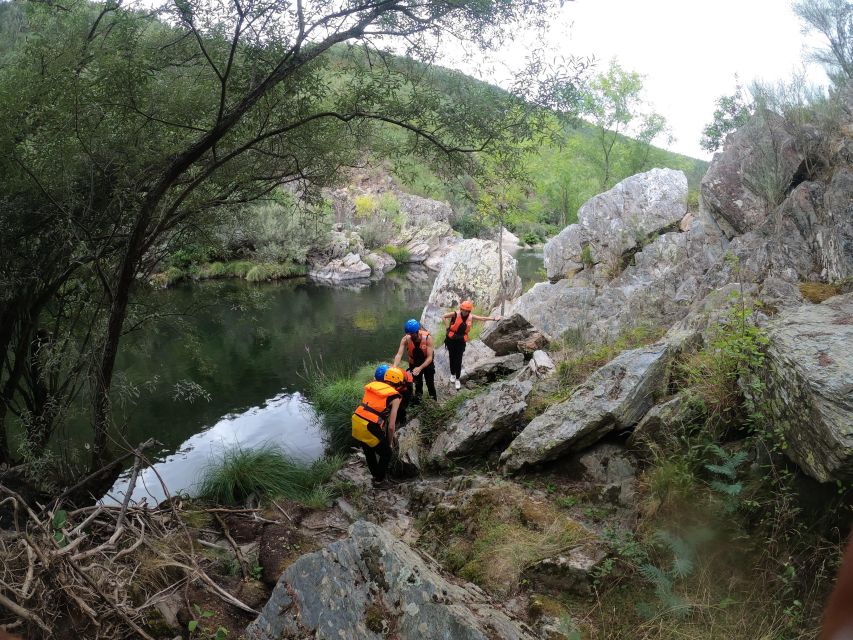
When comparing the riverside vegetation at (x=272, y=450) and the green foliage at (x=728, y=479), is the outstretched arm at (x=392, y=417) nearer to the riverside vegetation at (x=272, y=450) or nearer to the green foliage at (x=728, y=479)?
the riverside vegetation at (x=272, y=450)

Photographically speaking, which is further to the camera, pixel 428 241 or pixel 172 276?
pixel 428 241

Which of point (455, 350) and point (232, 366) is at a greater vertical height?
point (455, 350)

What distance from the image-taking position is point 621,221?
14789 mm

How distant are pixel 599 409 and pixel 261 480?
5.36 meters

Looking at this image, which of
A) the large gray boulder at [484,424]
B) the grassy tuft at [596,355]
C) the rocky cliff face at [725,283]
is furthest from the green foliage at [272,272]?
the large gray boulder at [484,424]

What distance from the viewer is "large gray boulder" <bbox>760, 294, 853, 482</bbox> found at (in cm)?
366

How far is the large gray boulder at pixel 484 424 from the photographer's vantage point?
26.3 feet

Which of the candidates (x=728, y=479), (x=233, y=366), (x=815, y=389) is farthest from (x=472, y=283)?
(x=815, y=389)

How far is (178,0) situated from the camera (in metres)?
5.95

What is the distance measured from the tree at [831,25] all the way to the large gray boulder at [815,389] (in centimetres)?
960

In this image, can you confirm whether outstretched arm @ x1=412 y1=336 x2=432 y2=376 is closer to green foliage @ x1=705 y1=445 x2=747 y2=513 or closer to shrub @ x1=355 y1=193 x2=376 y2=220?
green foliage @ x1=705 y1=445 x2=747 y2=513

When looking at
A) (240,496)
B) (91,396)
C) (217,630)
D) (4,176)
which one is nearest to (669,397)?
(217,630)

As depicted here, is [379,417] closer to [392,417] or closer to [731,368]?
[392,417]

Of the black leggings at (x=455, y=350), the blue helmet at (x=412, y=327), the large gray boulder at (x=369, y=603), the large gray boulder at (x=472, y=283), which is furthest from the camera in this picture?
the large gray boulder at (x=472, y=283)
